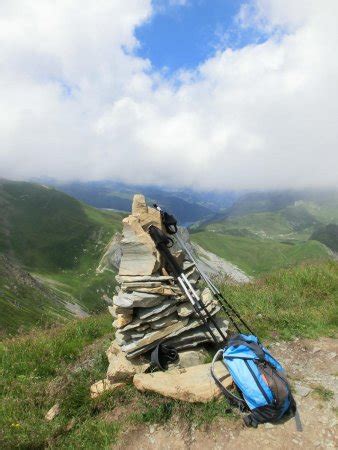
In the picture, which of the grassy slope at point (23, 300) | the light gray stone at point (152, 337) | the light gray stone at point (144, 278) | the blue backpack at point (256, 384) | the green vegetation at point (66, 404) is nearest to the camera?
the blue backpack at point (256, 384)

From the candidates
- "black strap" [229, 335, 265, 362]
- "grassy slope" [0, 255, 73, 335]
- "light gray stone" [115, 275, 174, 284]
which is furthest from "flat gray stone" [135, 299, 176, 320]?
"grassy slope" [0, 255, 73, 335]

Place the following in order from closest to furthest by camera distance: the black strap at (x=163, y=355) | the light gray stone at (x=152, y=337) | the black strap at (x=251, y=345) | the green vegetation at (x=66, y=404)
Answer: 1. the green vegetation at (x=66, y=404)
2. the black strap at (x=251, y=345)
3. the black strap at (x=163, y=355)
4. the light gray stone at (x=152, y=337)

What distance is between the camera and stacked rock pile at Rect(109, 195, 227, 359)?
32.2 ft

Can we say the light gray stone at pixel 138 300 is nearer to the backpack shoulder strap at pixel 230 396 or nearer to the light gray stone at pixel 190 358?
the light gray stone at pixel 190 358

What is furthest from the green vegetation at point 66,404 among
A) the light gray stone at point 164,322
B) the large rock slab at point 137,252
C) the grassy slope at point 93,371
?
the large rock slab at point 137,252

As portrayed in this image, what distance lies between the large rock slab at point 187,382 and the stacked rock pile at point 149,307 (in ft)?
3.21

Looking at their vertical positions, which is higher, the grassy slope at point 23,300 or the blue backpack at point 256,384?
the blue backpack at point 256,384

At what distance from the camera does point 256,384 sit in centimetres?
774

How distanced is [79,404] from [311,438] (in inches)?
203

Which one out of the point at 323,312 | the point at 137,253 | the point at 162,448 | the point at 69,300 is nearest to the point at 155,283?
the point at 137,253

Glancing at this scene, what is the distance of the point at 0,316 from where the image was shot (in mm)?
110500

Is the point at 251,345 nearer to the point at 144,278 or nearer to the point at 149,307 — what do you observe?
the point at 149,307

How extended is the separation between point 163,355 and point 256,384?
2.86 metres

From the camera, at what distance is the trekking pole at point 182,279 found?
977cm
